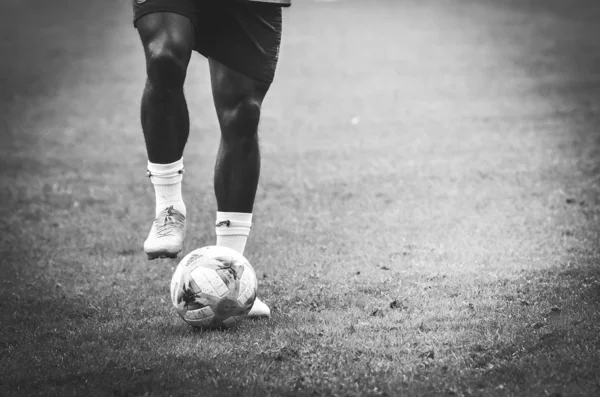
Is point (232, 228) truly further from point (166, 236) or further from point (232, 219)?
point (166, 236)

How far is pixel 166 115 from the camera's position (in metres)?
4.71

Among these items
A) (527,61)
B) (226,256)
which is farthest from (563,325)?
(527,61)

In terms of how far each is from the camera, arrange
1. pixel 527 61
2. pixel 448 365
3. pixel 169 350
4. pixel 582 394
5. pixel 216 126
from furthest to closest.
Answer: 1. pixel 527 61
2. pixel 216 126
3. pixel 169 350
4. pixel 448 365
5. pixel 582 394

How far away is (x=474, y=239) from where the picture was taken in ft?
23.3

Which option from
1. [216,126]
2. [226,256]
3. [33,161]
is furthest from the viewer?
[216,126]

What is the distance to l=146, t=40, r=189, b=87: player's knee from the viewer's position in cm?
446

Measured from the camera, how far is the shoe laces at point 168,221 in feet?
15.6

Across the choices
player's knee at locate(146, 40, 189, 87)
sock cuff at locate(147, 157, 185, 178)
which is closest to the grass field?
sock cuff at locate(147, 157, 185, 178)

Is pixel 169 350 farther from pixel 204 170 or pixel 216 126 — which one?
pixel 216 126

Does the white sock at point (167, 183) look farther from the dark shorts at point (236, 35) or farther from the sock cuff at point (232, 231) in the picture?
the dark shorts at point (236, 35)

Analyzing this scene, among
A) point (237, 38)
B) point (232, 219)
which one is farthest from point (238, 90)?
point (232, 219)

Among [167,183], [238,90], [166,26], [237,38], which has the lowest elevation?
[167,183]

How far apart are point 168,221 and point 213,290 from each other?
511mm

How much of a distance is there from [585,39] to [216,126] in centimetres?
1309
